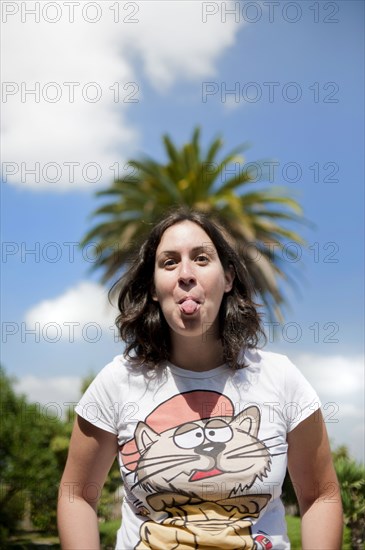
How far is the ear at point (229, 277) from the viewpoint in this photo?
114 inches

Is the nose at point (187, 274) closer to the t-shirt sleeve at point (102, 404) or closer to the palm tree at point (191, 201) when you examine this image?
the t-shirt sleeve at point (102, 404)

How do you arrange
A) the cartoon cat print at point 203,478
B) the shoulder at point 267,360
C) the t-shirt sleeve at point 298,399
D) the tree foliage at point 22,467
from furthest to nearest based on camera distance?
1. the tree foliage at point 22,467
2. the shoulder at point 267,360
3. the t-shirt sleeve at point 298,399
4. the cartoon cat print at point 203,478

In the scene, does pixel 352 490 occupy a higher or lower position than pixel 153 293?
lower

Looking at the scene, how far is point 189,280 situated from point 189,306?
0.10m

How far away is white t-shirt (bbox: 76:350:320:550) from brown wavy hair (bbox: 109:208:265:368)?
9cm

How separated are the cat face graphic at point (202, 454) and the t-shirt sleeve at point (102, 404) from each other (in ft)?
0.43

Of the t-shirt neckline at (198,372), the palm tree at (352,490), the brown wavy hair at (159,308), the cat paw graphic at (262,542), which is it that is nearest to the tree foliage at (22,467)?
the palm tree at (352,490)

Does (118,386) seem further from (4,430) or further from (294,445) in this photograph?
(4,430)

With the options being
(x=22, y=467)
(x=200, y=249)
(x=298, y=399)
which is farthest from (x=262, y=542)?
(x=22, y=467)

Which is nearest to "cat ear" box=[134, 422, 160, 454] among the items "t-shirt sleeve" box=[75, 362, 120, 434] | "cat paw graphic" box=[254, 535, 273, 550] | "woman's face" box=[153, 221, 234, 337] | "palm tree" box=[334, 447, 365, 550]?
"t-shirt sleeve" box=[75, 362, 120, 434]

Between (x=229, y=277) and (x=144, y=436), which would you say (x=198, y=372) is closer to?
(x=144, y=436)

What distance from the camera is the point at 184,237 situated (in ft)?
9.02

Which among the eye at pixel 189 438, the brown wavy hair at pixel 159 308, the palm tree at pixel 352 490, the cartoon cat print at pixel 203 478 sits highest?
the brown wavy hair at pixel 159 308

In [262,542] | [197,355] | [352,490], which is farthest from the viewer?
[352,490]
